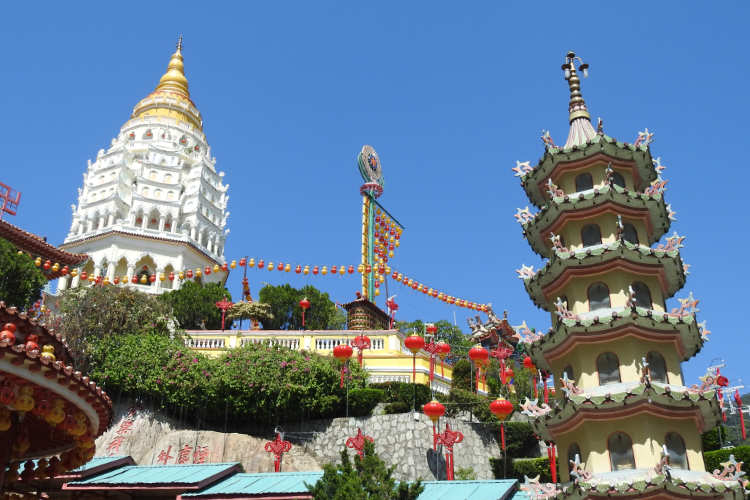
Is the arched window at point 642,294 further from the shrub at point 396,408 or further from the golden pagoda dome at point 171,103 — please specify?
the golden pagoda dome at point 171,103

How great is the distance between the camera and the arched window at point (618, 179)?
18572 mm

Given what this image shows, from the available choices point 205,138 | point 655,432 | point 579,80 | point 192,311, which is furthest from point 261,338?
point 205,138

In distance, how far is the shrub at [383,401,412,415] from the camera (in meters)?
27.9

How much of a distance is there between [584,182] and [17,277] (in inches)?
1163

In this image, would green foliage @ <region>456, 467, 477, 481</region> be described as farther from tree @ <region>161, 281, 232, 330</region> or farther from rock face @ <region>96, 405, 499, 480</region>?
tree @ <region>161, 281, 232, 330</region>

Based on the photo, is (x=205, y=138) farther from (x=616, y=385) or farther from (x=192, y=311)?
(x=616, y=385)

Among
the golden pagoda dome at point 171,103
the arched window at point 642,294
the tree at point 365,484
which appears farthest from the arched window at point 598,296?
the golden pagoda dome at point 171,103

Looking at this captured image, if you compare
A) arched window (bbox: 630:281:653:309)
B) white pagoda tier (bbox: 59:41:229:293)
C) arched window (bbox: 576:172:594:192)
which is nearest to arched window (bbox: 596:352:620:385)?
arched window (bbox: 630:281:653:309)

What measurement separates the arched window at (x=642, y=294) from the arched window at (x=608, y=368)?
1.66 metres

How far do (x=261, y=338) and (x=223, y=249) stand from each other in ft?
84.2

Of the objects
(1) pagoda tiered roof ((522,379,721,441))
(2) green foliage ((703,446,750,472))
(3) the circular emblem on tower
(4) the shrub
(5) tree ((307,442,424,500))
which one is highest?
(3) the circular emblem on tower

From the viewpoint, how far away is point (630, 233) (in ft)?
58.9

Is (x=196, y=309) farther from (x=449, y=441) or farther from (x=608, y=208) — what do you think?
(x=608, y=208)

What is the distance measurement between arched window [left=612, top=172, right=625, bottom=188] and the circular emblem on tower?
Result: 26812 millimetres
